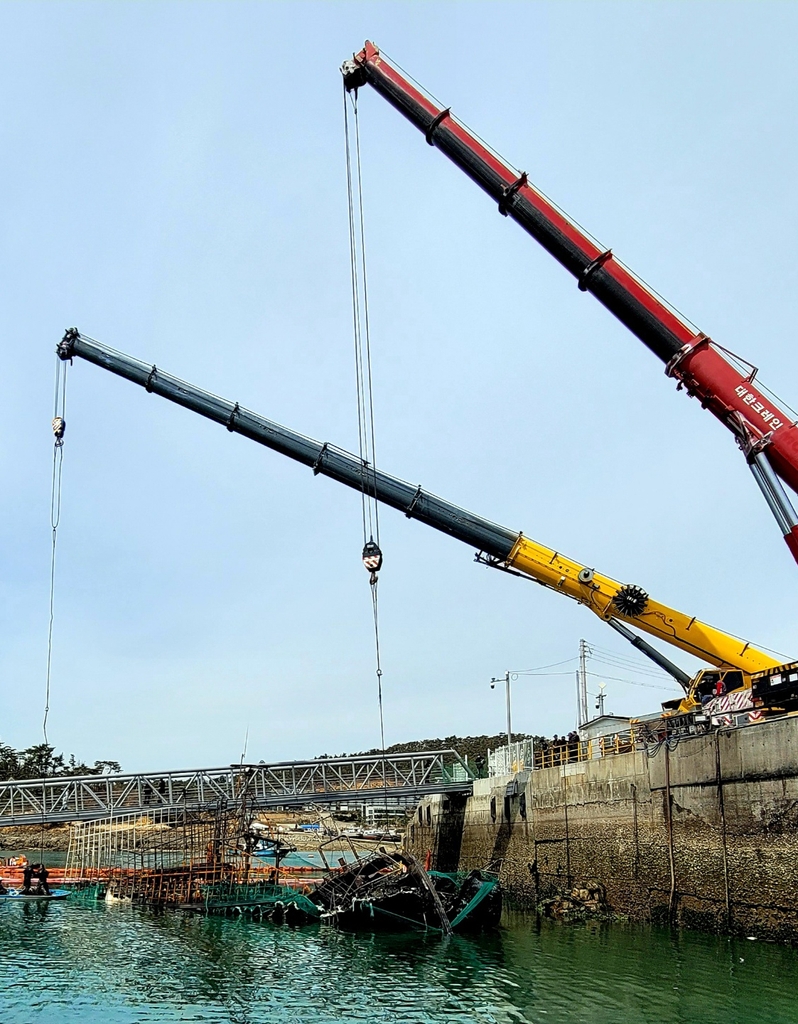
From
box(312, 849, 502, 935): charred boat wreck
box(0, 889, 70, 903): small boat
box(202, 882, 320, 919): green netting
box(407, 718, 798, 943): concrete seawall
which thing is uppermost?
box(407, 718, 798, 943): concrete seawall

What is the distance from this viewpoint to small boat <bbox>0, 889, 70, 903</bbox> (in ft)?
161

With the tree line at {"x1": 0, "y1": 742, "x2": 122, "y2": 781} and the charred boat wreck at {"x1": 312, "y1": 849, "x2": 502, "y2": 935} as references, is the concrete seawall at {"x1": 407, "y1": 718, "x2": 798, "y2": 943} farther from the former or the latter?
the tree line at {"x1": 0, "y1": 742, "x2": 122, "y2": 781}

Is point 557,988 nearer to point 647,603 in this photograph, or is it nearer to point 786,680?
point 786,680

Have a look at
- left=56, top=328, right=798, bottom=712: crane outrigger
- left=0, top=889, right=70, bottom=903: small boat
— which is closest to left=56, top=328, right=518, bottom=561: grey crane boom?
left=56, top=328, right=798, bottom=712: crane outrigger

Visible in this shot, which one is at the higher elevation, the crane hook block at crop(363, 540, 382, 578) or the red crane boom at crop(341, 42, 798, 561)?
the red crane boom at crop(341, 42, 798, 561)

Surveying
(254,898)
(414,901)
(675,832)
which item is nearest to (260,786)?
(254,898)

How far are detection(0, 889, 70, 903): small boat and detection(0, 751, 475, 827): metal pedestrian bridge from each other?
406cm

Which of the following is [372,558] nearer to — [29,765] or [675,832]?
[675,832]

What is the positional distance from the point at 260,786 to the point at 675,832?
2482cm

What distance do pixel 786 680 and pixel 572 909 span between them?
13735 mm

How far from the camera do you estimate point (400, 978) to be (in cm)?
2653

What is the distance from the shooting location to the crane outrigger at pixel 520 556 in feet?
111

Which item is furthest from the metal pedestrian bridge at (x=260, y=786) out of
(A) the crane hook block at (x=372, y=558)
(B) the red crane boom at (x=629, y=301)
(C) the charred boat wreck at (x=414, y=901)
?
(B) the red crane boom at (x=629, y=301)

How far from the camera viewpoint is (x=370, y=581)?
3112 cm
